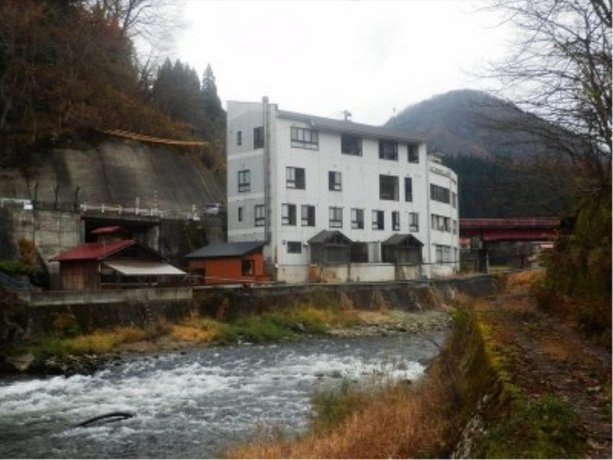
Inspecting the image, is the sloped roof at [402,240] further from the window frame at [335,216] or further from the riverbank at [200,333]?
the riverbank at [200,333]

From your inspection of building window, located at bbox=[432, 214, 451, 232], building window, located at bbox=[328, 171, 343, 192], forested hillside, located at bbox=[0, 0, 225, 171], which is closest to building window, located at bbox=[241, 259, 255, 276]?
building window, located at bbox=[328, 171, 343, 192]

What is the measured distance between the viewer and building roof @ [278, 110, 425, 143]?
4185 cm

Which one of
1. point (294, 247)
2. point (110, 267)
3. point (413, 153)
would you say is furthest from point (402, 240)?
point (110, 267)

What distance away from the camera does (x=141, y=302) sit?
29.0m

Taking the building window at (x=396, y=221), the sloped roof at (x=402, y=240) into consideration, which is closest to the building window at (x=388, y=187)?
the building window at (x=396, y=221)

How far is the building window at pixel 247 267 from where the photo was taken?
38678 mm

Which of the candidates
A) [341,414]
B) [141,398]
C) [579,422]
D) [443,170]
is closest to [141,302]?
[141,398]

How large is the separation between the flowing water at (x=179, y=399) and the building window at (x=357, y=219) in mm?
18461

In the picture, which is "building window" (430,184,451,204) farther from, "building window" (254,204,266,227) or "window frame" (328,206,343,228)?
"building window" (254,204,266,227)

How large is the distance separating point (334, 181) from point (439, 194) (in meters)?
11.7

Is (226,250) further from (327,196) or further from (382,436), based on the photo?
(382,436)

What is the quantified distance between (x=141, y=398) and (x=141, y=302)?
13412 mm

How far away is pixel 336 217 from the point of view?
42.9m

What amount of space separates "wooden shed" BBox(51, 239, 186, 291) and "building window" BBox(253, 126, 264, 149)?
1125 centimetres
